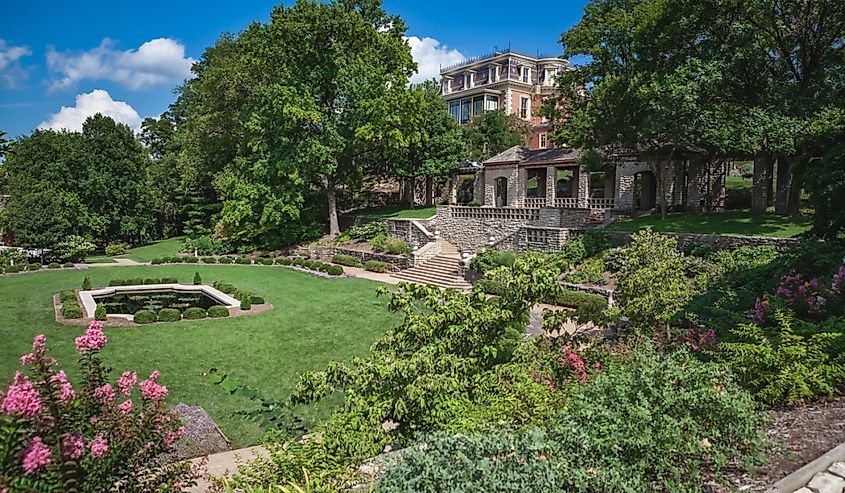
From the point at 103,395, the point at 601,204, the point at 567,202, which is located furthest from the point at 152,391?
the point at 567,202

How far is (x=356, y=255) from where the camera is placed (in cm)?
2880

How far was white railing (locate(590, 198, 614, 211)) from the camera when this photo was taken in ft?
90.5

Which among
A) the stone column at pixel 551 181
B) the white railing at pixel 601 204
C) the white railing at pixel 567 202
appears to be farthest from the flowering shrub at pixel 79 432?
the stone column at pixel 551 181

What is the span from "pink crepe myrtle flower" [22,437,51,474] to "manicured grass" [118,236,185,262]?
99.6 feet

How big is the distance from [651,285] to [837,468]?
6.14 meters

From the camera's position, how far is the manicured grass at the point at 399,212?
33.0 metres

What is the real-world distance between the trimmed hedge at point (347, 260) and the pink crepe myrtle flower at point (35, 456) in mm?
24530

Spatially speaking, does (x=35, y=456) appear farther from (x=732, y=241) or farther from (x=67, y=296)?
(x=732, y=241)

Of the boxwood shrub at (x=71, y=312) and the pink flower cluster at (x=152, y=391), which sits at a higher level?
the pink flower cluster at (x=152, y=391)

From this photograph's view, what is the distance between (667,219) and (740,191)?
31.0 ft

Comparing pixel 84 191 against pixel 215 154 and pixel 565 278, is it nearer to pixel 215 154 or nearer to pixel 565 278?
pixel 215 154

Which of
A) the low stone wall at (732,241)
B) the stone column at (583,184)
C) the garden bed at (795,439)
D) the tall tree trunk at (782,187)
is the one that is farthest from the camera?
the stone column at (583,184)

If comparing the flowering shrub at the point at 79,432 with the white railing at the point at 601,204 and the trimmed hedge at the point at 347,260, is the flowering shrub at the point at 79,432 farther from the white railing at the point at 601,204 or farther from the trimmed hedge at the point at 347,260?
the white railing at the point at 601,204

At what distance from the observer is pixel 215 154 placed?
37750mm
